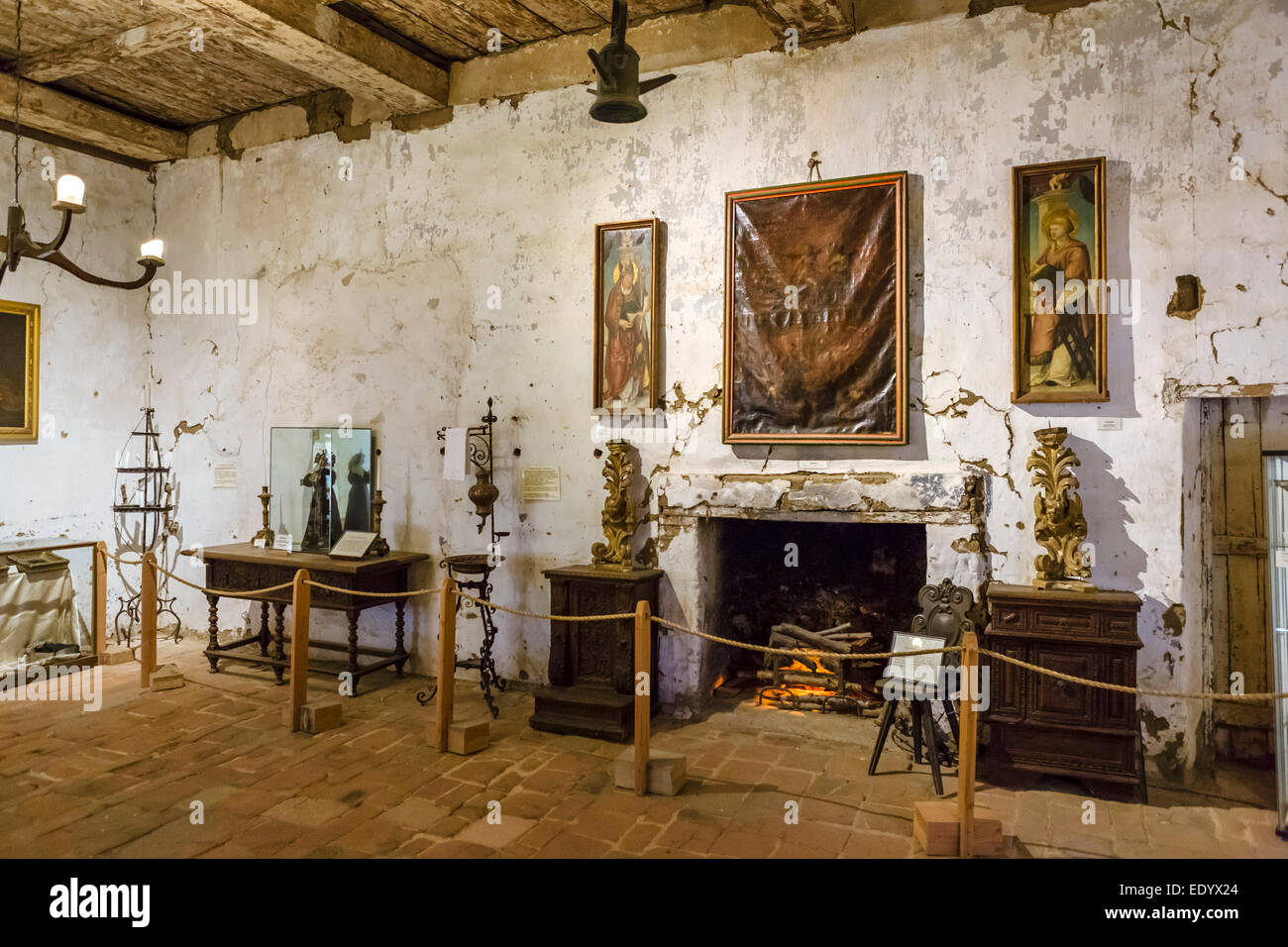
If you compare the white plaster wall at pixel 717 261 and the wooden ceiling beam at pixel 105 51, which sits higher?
the wooden ceiling beam at pixel 105 51

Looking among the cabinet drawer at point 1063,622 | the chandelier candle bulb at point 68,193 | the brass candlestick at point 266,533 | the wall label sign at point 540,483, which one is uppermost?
the chandelier candle bulb at point 68,193

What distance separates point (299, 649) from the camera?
5711mm

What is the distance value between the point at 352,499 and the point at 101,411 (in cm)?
307

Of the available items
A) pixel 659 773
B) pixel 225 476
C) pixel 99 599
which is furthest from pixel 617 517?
pixel 99 599

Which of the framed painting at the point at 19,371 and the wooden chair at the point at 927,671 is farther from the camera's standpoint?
the framed painting at the point at 19,371

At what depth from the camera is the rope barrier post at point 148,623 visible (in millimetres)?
6730

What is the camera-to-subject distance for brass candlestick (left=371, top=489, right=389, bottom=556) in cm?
690

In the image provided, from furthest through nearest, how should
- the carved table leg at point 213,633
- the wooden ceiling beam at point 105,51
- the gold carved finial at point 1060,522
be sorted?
1. the carved table leg at point 213,633
2. the wooden ceiling beam at point 105,51
3. the gold carved finial at point 1060,522

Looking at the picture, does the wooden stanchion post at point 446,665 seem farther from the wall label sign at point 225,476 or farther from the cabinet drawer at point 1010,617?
the wall label sign at point 225,476

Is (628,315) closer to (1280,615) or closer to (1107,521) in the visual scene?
(1107,521)

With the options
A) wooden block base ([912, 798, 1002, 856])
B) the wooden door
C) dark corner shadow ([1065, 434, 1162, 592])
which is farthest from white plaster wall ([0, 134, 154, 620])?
the wooden door

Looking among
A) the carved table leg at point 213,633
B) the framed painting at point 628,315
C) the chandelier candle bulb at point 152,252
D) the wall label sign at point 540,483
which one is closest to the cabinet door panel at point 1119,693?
the framed painting at point 628,315

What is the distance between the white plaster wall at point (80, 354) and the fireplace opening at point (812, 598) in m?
6.29

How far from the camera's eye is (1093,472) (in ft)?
16.9
